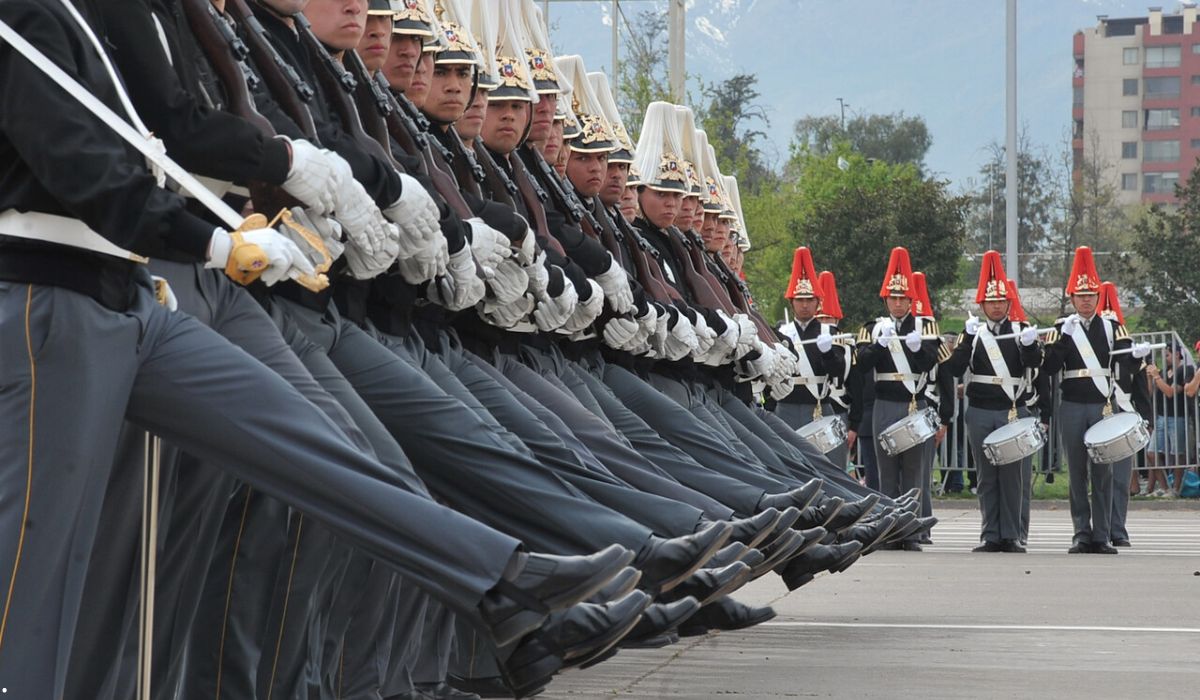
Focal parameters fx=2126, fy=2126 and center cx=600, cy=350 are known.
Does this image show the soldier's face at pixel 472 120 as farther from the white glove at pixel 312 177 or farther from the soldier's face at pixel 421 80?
the white glove at pixel 312 177

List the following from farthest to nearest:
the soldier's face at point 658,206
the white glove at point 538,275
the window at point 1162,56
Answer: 1. the window at point 1162,56
2. the soldier's face at point 658,206
3. the white glove at point 538,275

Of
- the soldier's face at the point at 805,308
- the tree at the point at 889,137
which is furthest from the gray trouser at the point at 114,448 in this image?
the tree at the point at 889,137

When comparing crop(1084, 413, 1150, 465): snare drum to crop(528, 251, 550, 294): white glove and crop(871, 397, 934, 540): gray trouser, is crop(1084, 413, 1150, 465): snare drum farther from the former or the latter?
crop(528, 251, 550, 294): white glove

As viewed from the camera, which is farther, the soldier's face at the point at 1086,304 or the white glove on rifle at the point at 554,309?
the soldier's face at the point at 1086,304

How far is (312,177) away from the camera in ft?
16.5

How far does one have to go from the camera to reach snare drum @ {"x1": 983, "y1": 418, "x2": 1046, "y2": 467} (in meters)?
15.7

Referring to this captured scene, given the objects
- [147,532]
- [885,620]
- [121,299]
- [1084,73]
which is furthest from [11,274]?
[1084,73]

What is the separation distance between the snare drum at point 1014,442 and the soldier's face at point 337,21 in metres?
9.93

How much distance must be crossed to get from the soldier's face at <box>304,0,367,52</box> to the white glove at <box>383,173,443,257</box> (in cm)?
91

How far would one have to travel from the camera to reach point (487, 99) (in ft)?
27.6

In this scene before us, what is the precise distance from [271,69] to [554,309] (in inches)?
79.6

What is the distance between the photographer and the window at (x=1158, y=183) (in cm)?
12700

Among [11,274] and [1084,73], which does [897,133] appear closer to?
[1084,73]

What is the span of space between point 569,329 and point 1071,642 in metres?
2.84
